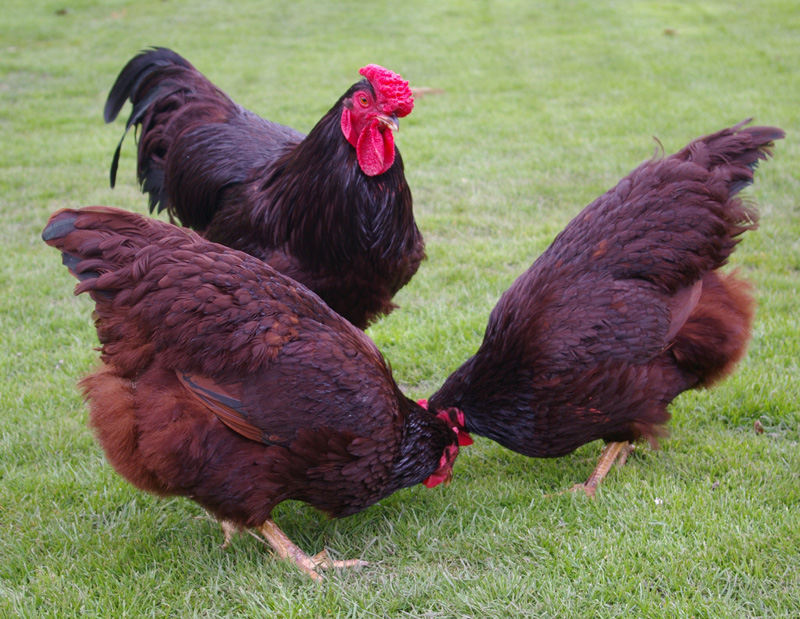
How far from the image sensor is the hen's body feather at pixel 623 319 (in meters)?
3.66

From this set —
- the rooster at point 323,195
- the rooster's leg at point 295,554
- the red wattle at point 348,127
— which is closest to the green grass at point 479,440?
the rooster's leg at point 295,554

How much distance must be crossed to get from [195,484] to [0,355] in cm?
288

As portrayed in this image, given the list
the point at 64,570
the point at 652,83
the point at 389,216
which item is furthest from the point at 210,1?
the point at 64,570

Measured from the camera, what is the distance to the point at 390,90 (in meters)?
4.01

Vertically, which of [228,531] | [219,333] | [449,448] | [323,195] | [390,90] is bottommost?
[228,531]

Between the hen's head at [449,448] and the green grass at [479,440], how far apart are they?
6.2 inches

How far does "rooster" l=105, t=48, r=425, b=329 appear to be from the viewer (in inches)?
163

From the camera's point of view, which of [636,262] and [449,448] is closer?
[449,448]

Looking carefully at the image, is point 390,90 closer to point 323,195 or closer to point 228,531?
point 323,195

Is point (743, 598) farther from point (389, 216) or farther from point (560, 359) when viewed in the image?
point (389, 216)

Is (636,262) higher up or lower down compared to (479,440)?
higher up

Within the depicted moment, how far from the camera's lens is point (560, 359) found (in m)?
3.63

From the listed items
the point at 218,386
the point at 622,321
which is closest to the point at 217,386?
the point at 218,386

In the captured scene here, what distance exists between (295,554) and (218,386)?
91 centimetres
